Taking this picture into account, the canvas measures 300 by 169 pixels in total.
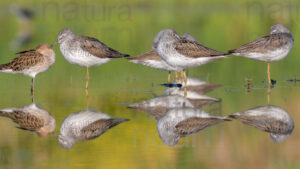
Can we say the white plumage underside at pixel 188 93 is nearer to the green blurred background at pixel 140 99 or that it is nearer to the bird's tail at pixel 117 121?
the green blurred background at pixel 140 99

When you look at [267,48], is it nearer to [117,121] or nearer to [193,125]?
[193,125]

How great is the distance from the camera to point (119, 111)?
46.3 feet

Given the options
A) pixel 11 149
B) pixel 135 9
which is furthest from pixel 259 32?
pixel 11 149

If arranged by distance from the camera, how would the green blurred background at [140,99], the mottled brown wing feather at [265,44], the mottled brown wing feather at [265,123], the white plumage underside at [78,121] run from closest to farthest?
the green blurred background at [140,99] → the mottled brown wing feather at [265,123] → the white plumage underside at [78,121] → the mottled brown wing feather at [265,44]

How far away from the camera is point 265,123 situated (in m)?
12.3

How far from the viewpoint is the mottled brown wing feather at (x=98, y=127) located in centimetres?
1173

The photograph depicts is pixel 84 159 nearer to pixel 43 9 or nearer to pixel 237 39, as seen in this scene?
pixel 237 39

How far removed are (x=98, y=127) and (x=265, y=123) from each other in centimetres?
324

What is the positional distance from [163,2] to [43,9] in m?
→ 10.5

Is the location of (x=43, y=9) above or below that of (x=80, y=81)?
above

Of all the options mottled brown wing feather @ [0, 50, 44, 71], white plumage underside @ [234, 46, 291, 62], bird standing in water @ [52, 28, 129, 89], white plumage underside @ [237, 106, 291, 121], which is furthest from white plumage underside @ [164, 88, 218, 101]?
mottled brown wing feather @ [0, 50, 44, 71]

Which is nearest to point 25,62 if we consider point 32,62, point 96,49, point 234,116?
point 32,62

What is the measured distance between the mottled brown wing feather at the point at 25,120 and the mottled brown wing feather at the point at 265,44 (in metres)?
5.92

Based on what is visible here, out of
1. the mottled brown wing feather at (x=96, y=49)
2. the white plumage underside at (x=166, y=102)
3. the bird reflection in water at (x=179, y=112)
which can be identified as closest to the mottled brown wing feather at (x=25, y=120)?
the bird reflection in water at (x=179, y=112)
